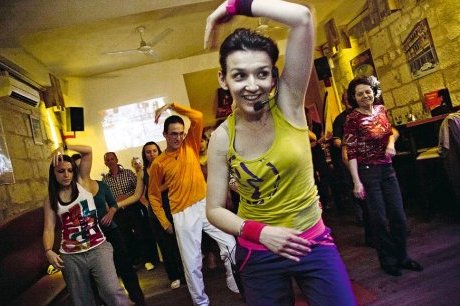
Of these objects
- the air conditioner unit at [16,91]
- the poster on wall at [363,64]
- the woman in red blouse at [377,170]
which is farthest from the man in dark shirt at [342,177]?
the air conditioner unit at [16,91]

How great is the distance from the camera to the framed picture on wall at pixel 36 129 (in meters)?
5.95

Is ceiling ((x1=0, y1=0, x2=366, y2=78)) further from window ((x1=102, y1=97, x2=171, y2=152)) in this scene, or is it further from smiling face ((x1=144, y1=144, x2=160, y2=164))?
smiling face ((x1=144, y1=144, x2=160, y2=164))

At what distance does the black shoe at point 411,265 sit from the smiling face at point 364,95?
1.40 metres

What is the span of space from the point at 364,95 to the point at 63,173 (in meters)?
2.62

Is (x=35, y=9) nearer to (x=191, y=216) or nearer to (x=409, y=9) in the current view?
(x=191, y=216)

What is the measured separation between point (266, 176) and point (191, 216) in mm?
2203

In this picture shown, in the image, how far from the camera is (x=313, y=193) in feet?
4.68

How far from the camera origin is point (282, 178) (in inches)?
52.6

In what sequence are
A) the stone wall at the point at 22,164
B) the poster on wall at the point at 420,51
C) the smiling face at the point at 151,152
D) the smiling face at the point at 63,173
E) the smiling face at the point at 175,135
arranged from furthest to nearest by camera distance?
the poster on wall at the point at 420,51
the smiling face at the point at 151,152
the stone wall at the point at 22,164
the smiling face at the point at 175,135
the smiling face at the point at 63,173

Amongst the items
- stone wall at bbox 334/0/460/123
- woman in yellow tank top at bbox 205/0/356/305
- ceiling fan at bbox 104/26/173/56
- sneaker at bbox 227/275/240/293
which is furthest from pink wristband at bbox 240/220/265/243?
ceiling fan at bbox 104/26/173/56

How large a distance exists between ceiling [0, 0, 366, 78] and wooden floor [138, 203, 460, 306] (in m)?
3.63

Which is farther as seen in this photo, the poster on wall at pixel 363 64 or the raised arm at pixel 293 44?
the poster on wall at pixel 363 64

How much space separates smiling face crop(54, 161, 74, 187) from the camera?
123 inches

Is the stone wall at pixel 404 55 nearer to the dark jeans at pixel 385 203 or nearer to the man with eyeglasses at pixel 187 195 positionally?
the dark jeans at pixel 385 203
